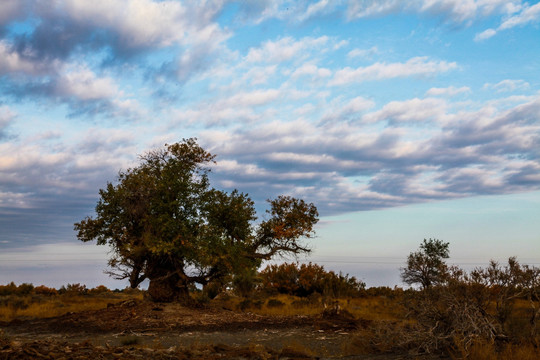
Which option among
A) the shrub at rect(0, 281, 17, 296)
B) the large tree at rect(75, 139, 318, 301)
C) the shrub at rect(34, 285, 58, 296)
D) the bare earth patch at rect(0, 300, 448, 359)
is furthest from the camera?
the shrub at rect(34, 285, 58, 296)

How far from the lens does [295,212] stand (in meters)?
26.1

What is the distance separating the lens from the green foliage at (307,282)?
3544 centimetres

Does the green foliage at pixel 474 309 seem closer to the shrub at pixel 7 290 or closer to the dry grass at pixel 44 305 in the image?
the dry grass at pixel 44 305

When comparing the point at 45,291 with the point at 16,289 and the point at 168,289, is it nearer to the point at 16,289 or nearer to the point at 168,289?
the point at 16,289

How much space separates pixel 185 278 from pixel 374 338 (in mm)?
13266

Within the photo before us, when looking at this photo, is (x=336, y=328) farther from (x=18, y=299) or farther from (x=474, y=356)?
(x=18, y=299)

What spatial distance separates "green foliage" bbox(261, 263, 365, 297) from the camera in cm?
3544

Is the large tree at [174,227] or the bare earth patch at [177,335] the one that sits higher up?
the large tree at [174,227]

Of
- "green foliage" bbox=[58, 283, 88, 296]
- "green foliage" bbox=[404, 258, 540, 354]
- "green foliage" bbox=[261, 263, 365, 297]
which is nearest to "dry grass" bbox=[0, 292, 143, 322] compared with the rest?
"green foliage" bbox=[58, 283, 88, 296]

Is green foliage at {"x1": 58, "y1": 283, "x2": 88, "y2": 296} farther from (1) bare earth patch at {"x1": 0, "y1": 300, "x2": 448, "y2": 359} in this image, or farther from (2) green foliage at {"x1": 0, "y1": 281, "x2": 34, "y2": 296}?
(1) bare earth patch at {"x1": 0, "y1": 300, "x2": 448, "y2": 359}

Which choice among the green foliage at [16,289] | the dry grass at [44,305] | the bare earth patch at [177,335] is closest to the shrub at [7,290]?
the green foliage at [16,289]

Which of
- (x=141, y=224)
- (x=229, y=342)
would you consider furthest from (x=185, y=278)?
(x=229, y=342)

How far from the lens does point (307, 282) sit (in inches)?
1383

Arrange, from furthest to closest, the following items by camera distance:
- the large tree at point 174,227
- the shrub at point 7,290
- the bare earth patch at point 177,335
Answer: the shrub at point 7,290
the large tree at point 174,227
the bare earth patch at point 177,335
